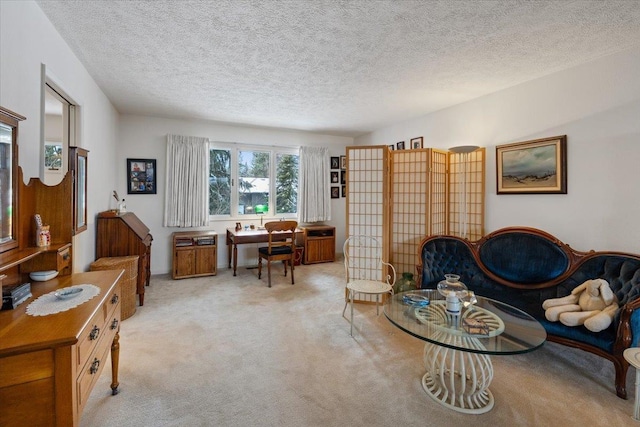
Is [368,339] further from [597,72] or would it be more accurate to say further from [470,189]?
[597,72]

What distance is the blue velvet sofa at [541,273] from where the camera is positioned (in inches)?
79.7

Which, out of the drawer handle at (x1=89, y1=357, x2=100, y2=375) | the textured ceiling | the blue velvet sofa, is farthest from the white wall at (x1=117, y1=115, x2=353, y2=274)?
the drawer handle at (x1=89, y1=357, x2=100, y2=375)

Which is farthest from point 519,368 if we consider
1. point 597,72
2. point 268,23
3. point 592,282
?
point 268,23

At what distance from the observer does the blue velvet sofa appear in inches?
79.7

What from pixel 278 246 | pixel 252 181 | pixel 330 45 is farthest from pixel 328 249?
pixel 330 45

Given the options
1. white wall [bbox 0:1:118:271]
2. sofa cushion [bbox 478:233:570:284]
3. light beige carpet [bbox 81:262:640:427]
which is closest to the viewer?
white wall [bbox 0:1:118:271]

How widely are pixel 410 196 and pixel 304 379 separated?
270 cm

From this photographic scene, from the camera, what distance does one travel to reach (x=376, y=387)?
2033 millimetres

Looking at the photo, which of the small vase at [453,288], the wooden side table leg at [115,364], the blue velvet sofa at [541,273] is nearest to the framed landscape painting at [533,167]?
the blue velvet sofa at [541,273]

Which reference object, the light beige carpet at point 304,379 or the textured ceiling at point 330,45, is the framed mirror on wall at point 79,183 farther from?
the light beige carpet at point 304,379

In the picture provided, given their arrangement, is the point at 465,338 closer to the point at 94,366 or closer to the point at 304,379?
the point at 304,379

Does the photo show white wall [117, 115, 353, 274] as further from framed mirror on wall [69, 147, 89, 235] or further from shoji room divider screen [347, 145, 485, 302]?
shoji room divider screen [347, 145, 485, 302]

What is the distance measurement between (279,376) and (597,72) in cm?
391

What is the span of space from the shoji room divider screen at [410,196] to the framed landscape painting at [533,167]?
0.96 feet
